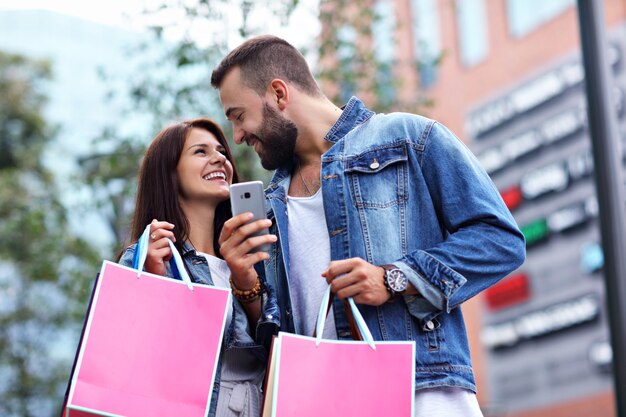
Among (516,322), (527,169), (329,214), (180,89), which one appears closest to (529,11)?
(527,169)

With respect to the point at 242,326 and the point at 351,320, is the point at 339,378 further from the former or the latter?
the point at 242,326

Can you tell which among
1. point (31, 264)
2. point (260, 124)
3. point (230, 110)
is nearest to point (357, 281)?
point (260, 124)

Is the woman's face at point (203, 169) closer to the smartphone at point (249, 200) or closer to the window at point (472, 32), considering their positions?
the smartphone at point (249, 200)

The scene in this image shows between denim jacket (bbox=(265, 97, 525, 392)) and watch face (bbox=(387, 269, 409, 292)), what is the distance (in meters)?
0.02

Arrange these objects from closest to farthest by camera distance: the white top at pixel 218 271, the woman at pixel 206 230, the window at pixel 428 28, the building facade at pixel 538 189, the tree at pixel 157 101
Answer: the woman at pixel 206 230
the white top at pixel 218 271
the tree at pixel 157 101
the building facade at pixel 538 189
the window at pixel 428 28

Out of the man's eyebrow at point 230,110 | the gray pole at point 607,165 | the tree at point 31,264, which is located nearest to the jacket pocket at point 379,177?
the man's eyebrow at point 230,110

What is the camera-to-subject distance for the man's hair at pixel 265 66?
3.90 metres

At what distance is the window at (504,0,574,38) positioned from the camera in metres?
25.0

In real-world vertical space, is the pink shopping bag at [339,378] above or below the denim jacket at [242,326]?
below

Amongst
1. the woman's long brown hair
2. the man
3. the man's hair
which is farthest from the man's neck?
the woman's long brown hair

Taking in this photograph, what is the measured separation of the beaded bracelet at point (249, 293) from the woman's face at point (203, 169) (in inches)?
26.8

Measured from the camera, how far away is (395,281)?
125 inches

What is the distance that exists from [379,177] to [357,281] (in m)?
0.48

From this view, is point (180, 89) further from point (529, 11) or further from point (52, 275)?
point (529, 11)
